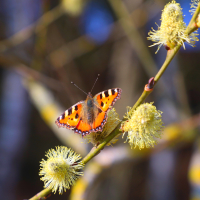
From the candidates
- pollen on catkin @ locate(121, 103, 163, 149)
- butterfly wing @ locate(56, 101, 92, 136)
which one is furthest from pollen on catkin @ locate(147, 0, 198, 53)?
butterfly wing @ locate(56, 101, 92, 136)

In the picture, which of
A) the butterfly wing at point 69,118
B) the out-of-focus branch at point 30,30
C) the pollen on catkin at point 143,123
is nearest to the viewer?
the pollen on catkin at point 143,123

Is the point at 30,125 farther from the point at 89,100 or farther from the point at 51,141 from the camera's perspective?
the point at 89,100

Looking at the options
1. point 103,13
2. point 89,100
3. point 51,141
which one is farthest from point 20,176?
point 103,13

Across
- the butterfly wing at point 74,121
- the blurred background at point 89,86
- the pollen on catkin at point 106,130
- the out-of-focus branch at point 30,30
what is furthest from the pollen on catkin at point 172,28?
the out-of-focus branch at point 30,30

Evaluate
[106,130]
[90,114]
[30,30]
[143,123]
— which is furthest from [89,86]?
[143,123]

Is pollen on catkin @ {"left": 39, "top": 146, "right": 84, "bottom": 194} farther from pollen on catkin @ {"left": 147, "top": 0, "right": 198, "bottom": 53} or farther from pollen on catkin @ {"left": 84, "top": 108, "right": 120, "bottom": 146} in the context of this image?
pollen on catkin @ {"left": 147, "top": 0, "right": 198, "bottom": 53}

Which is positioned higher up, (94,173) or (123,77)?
(123,77)

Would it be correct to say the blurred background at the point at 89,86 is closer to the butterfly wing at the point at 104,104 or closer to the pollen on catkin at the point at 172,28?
the butterfly wing at the point at 104,104
